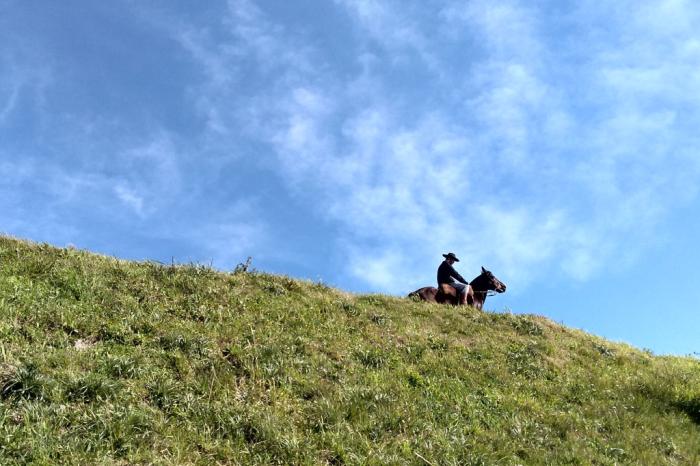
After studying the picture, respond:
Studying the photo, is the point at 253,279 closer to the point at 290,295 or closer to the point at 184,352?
the point at 290,295

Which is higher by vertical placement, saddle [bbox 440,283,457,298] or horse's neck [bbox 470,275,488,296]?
horse's neck [bbox 470,275,488,296]

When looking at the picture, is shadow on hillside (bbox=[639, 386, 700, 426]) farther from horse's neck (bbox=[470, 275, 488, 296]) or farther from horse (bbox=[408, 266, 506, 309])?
horse's neck (bbox=[470, 275, 488, 296])

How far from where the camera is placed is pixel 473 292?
24.7 meters

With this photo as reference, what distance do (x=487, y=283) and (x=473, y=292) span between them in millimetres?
1317

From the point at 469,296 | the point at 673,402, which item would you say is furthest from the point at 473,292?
the point at 673,402

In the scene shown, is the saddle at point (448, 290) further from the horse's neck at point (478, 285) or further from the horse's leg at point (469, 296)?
the horse's neck at point (478, 285)

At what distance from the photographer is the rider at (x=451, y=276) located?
79.2 feet

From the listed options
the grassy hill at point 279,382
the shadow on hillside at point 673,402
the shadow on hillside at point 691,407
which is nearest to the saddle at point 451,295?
the grassy hill at point 279,382

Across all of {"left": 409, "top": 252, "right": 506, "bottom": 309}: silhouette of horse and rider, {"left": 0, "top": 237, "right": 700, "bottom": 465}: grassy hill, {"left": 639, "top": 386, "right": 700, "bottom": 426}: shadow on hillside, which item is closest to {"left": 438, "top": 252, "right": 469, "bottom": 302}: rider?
{"left": 409, "top": 252, "right": 506, "bottom": 309}: silhouette of horse and rider

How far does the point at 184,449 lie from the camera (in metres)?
8.98

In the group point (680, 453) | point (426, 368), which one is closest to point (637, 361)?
point (680, 453)

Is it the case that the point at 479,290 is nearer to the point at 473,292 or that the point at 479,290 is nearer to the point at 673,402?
the point at 473,292

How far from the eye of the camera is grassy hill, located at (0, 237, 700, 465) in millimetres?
9289

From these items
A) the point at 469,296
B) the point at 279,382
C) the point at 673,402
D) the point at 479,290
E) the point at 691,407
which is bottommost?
the point at 279,382
